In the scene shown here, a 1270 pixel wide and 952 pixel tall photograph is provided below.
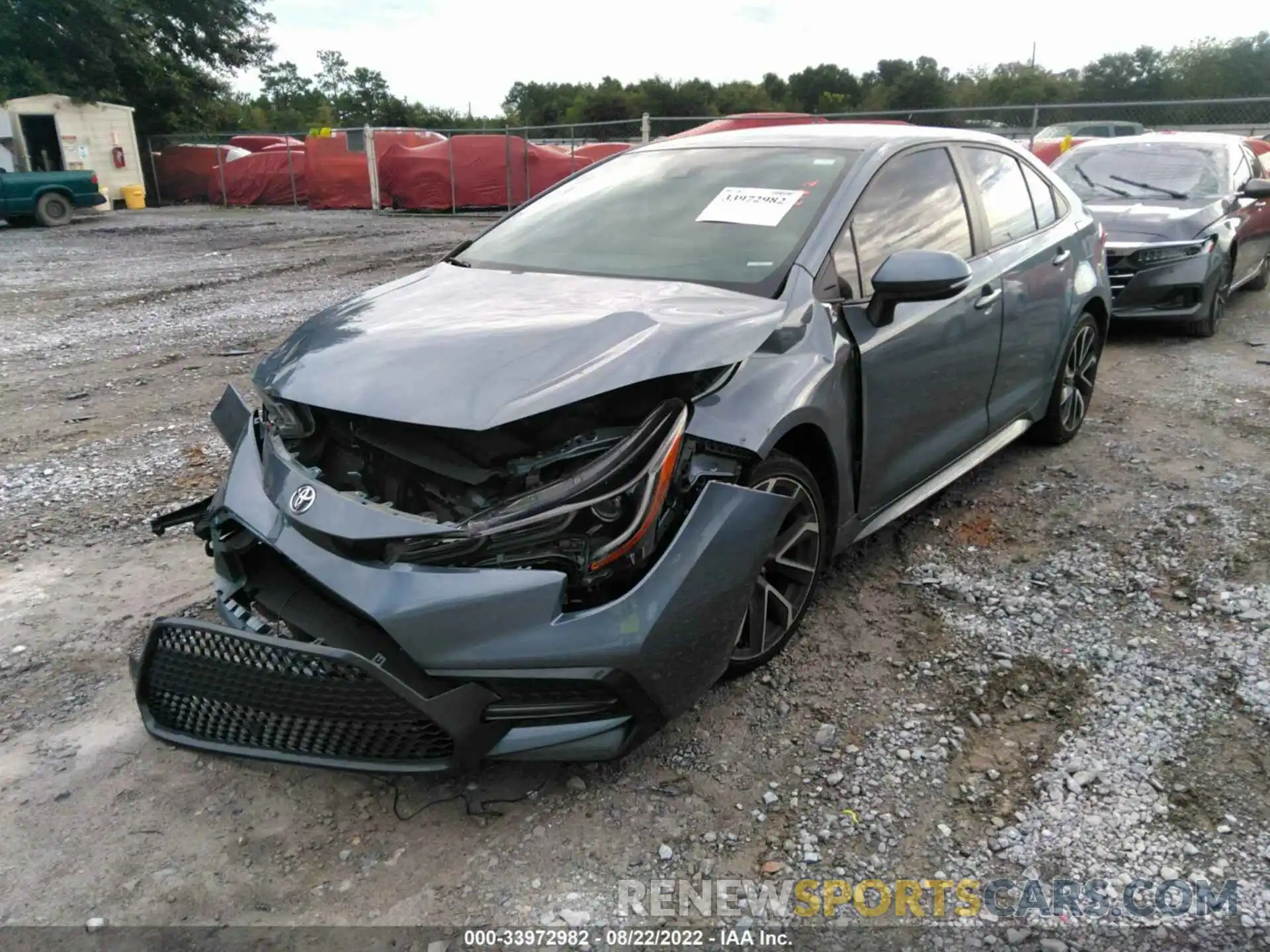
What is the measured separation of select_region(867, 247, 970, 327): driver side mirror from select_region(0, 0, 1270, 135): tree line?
62.1 feet

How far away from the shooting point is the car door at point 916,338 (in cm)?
324

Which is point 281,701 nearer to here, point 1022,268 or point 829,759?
point 829,759

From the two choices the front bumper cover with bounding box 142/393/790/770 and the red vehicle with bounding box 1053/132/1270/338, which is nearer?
the front bumper cover with bounding box 142/393/790/770

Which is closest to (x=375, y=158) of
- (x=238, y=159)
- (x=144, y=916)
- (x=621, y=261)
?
(x=238, y=159)

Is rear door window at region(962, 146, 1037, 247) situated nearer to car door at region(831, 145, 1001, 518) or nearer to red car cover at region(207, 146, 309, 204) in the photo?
car door at region(831, 145, 1001, 518)

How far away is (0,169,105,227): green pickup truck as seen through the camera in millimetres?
18719

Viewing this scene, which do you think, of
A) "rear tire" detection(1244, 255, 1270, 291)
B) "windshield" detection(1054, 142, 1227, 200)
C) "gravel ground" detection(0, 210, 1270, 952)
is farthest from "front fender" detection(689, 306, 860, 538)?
"rear tire" detection(1244, 255, 1270, 291)

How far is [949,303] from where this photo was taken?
3.61 metres

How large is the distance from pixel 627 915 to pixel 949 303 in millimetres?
2517

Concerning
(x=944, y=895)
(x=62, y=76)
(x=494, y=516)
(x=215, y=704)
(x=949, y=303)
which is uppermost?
(x=62, y=76)

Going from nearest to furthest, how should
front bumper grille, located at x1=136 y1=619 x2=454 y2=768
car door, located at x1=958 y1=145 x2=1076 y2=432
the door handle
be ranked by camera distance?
front bumper grille, located at x1=136 y1=619 x2=454 y2=768
the door handle
car door, located at x1=958 y1=145 x2=1076 y2=432

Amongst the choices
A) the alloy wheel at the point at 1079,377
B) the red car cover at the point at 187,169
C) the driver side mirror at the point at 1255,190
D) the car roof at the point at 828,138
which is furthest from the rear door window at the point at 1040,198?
the red car cover at the point at 187,169

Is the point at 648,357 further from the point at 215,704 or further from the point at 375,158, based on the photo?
the point at 375,158

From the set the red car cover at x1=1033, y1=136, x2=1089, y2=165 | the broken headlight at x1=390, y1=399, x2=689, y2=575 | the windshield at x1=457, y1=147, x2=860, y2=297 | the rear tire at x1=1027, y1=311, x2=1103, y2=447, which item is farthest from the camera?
the red car cover at x1=1033, y1=136, x2=1089, y2=165
